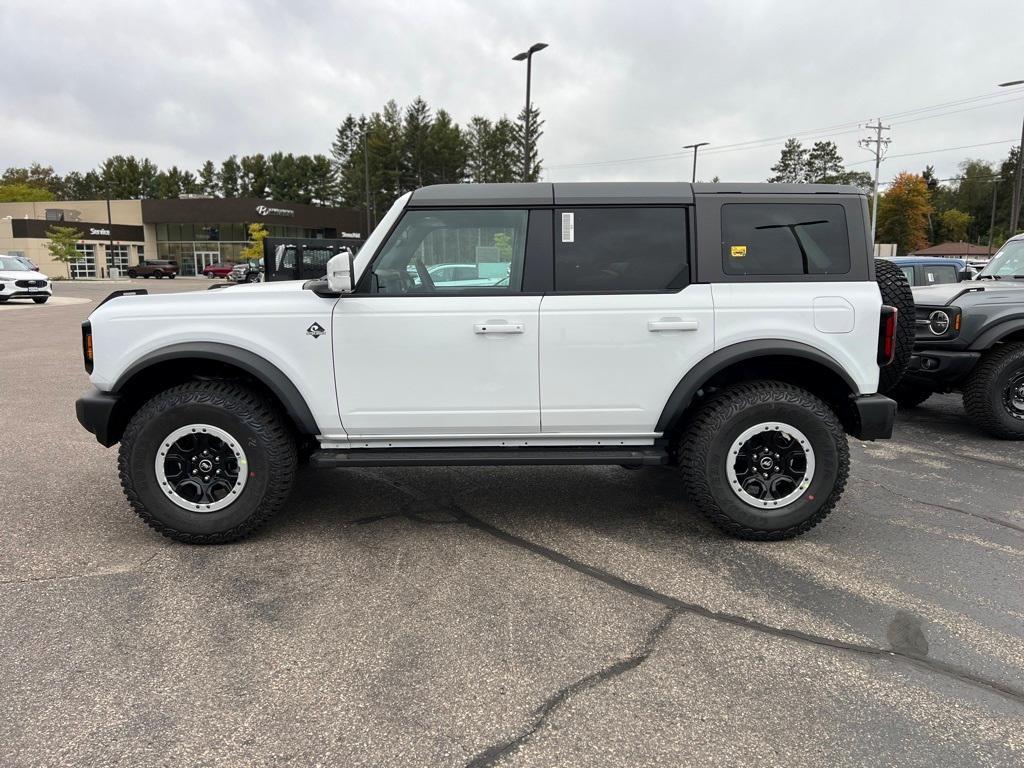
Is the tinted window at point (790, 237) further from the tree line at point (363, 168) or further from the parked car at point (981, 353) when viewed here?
the tree line at point (363, 168)

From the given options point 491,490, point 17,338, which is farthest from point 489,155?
point 491,490

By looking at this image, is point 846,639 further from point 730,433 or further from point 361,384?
point 361,384

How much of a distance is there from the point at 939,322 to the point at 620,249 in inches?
165

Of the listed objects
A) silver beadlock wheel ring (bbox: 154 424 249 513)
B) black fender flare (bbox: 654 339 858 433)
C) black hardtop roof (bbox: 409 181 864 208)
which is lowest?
silver beadlock wheel ring (bbox: 154 424 249 513)

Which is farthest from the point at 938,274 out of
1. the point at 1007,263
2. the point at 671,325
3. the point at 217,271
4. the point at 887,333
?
the point at 217,271

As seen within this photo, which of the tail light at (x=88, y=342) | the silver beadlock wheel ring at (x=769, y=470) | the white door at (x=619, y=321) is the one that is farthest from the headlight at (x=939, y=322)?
the tail light at (x=88, y=342)

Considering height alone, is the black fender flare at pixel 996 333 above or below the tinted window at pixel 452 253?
below

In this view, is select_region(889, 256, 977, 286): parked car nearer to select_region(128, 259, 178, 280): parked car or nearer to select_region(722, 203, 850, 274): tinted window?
select_region(722, 203, 850, 274): tinted window

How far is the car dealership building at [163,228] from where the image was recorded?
60.7 m

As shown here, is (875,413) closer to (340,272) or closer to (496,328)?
(496,328)

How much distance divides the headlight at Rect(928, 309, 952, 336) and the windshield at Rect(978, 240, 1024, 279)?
1401 mm

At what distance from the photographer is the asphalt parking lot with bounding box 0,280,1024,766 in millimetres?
2279

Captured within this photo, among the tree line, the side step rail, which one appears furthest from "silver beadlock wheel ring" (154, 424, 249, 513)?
the tree line

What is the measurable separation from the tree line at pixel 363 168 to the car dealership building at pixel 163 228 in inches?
290
